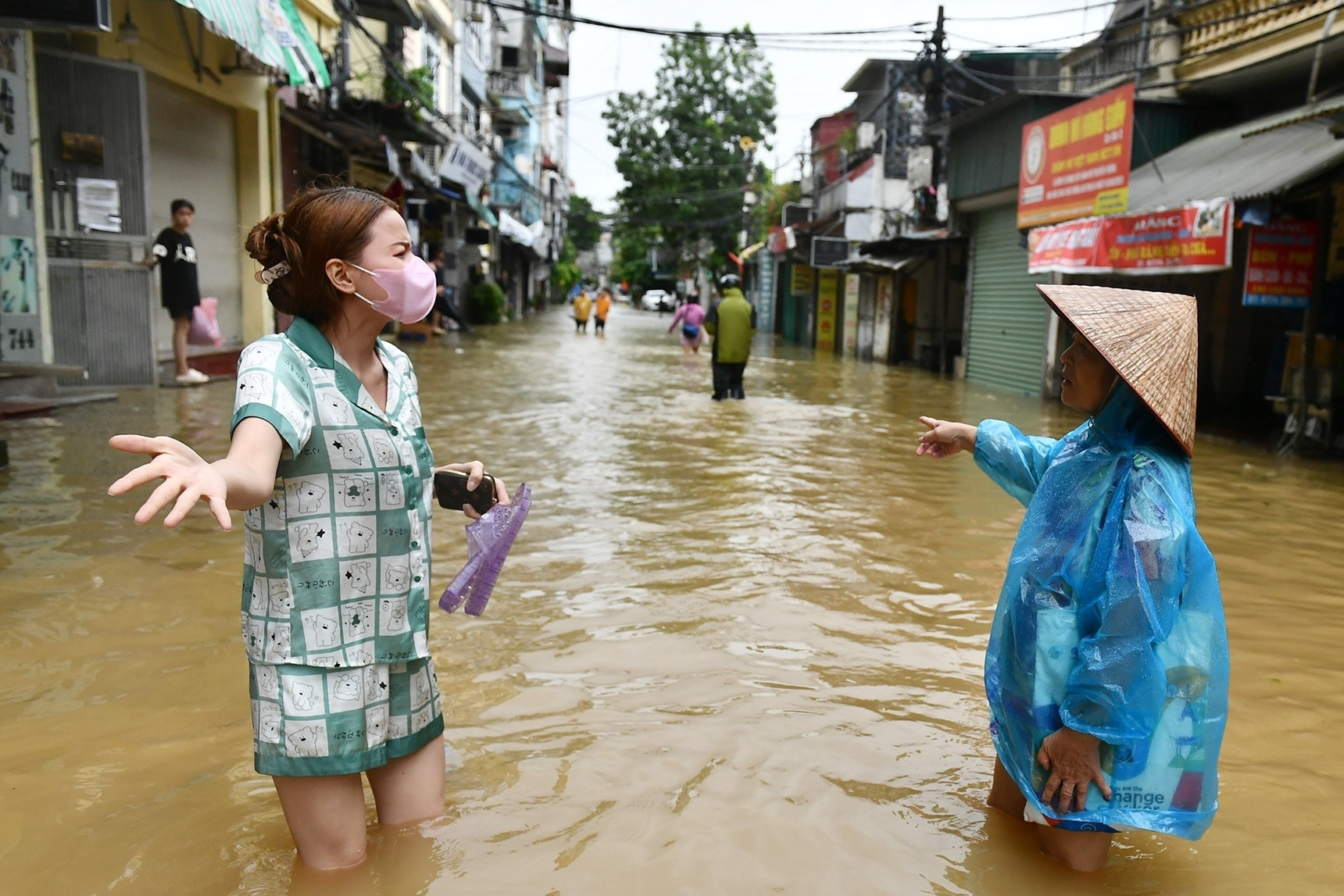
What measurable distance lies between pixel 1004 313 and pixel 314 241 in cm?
1717

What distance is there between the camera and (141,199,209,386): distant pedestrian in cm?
1076

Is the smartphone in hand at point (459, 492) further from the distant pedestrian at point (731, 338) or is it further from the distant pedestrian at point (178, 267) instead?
the distant pedestrian at point (731, 338)

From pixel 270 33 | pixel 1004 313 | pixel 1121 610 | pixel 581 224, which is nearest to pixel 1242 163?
pixel 1004 313

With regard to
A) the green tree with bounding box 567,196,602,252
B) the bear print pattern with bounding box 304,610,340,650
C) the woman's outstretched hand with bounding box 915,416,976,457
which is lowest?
the bear print pattern with bounding box 304,610,340,650

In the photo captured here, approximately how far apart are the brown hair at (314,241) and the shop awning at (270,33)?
702cm

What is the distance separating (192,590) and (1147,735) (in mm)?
3905

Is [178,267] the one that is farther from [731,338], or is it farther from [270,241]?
[270,241]

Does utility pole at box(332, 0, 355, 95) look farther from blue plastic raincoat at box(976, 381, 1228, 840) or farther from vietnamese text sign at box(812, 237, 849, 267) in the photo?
blue plastic raincoat at box(976, 381, 1228, 840)

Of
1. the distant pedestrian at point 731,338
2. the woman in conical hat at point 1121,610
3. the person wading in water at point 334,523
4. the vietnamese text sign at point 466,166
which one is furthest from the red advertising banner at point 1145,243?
the vietnamese text sign at point 466,166

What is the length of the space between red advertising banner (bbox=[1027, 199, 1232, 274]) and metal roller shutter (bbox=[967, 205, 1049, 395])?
8.10ft

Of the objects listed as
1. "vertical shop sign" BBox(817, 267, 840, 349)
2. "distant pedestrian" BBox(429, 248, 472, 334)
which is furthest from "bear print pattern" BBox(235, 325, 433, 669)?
"vertical shop sign" BBox(817, 267, 840, 349)

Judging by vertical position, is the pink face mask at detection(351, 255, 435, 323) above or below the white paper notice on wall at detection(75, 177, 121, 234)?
below

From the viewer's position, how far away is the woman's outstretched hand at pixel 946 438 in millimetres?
2979

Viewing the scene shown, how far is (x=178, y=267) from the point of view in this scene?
10906 mm
